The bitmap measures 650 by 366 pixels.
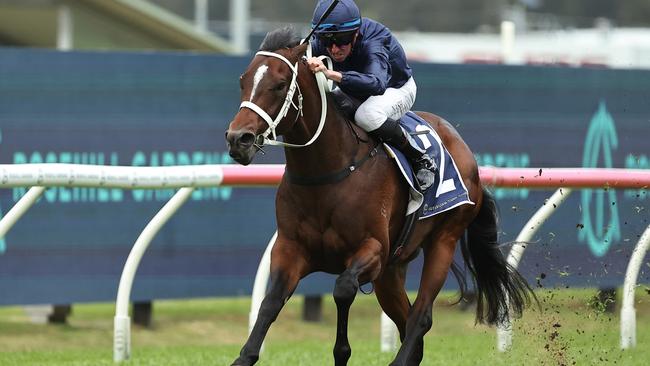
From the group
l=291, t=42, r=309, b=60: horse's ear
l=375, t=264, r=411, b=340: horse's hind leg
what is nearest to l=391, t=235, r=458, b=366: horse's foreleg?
l=375, t=264, r=411, b=340: horse's hind leg

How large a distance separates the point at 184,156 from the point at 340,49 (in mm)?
2856

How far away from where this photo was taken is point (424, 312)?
17.6ft

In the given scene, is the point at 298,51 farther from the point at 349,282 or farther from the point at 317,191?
the point at 349,282

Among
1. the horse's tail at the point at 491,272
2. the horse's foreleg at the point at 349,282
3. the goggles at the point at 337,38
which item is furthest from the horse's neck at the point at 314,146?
the horse's tail at the point at 491,272

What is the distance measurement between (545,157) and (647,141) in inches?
33.7

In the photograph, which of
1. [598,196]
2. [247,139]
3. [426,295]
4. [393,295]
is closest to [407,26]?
[598,196]

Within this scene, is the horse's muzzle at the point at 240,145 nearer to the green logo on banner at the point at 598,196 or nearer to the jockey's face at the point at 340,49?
the jockey's face at the point at 340,49

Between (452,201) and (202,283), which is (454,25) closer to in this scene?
(202,283)

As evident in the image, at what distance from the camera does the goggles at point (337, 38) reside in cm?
496

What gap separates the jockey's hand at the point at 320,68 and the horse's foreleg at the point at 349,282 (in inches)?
25.2

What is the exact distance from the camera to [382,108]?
17.0 ft

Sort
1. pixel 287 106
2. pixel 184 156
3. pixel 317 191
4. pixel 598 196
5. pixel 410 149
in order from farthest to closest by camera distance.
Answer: pixel 598 196 < pixel 184 156 < pixel 410 149 < pixel 317 191 < pixel 287 106

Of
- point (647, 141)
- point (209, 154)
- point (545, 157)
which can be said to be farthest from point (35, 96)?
point (647, 141)

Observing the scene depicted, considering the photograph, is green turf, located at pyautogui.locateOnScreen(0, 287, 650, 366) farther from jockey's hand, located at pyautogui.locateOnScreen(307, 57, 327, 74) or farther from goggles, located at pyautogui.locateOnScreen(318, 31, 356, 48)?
jockey's hand, located at pyautogui.locateOnScreen(307, 57, 327, 74)
